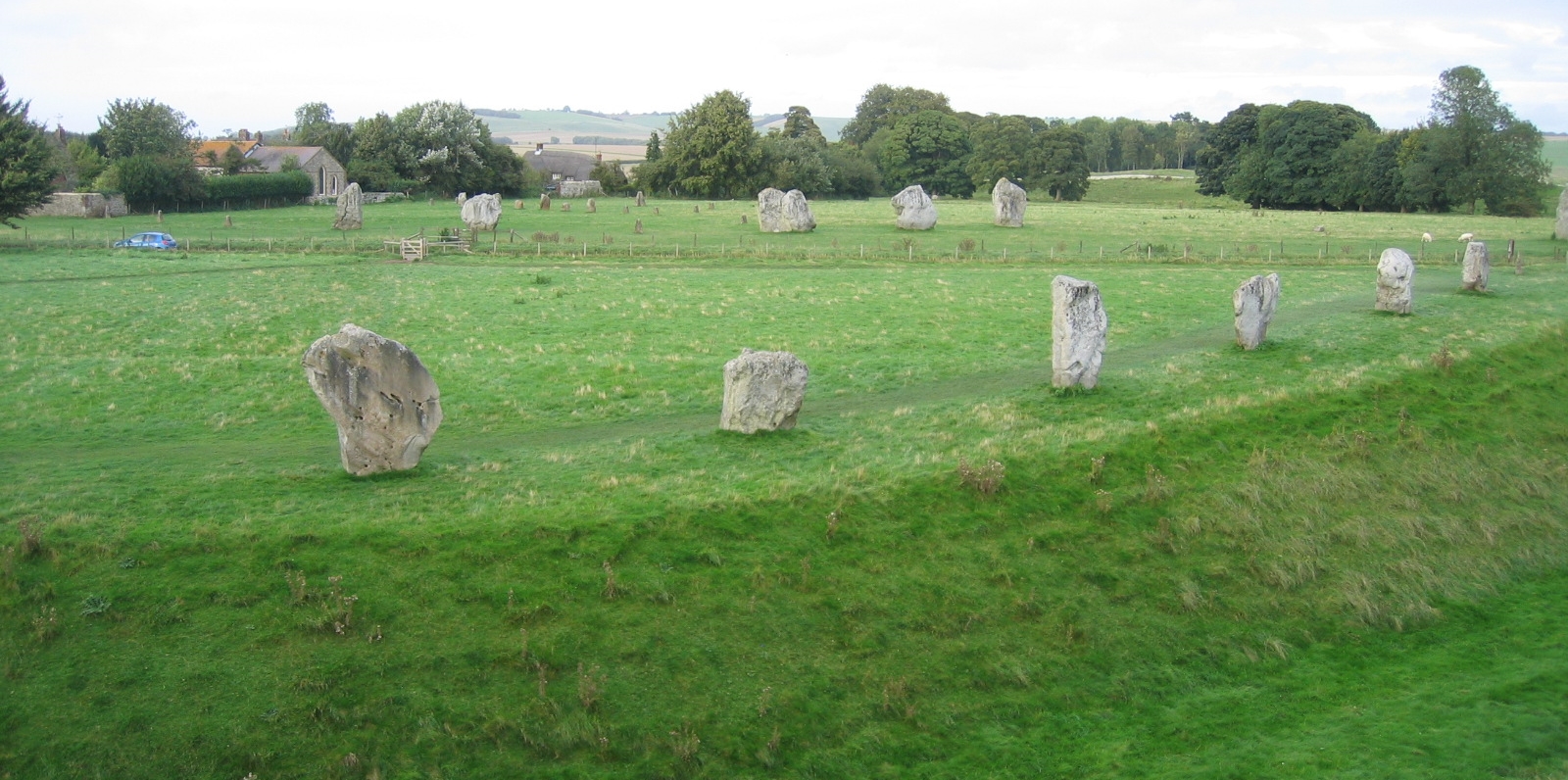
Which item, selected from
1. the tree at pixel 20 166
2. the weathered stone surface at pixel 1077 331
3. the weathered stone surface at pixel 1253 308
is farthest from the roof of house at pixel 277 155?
the weathered stone surface at pixel 1077 331

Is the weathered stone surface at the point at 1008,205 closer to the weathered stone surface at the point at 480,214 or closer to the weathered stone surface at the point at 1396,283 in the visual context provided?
the weathered stone surface at the point at 480,214

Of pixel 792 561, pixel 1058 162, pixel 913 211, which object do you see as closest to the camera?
pixel 792 561

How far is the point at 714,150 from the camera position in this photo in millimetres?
91000

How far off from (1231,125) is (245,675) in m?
100

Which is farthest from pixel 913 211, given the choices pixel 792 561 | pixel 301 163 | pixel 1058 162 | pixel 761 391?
pixel 301 163

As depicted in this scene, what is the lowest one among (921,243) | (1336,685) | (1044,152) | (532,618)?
(1336,685)

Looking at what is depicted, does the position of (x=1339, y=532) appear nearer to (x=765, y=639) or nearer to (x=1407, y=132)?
Answer: (x=765, y=639)

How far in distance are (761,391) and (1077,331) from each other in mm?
7654

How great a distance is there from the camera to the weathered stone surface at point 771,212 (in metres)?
60.5

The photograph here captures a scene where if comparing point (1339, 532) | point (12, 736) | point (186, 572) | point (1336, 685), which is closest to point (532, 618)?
point (186, 572)

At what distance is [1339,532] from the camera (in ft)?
68.0

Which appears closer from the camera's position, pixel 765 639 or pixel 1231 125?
pixel 765 639

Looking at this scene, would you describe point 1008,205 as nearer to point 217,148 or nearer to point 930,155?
point 930,155

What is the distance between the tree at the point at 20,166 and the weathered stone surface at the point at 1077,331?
45.8 meters
